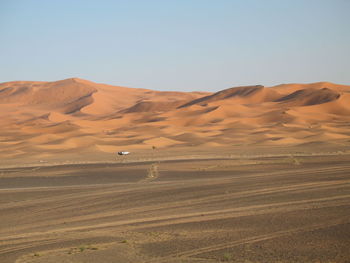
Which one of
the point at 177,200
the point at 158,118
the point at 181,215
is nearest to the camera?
the point at 181,215

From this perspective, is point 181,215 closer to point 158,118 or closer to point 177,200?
point 177,200

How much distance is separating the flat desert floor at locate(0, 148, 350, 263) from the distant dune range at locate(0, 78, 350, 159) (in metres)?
21.8

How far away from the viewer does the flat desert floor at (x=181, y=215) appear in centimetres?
1162

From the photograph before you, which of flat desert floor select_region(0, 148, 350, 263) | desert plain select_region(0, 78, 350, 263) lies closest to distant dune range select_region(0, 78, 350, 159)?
desert plain select_region(0, 78, 350, 263)

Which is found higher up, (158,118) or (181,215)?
(158,118)

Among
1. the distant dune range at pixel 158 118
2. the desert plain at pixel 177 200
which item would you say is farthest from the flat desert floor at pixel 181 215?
the distant dune range at pixel 158 118

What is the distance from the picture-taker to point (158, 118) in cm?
8638

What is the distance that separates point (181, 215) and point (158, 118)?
7081cm

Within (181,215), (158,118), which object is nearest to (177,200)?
(181,215)

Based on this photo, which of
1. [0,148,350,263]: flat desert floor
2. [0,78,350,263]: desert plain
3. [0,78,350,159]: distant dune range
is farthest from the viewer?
[0,78,350,159]: distant dune range

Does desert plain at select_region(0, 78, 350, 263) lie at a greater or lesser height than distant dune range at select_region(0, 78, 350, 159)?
lesser

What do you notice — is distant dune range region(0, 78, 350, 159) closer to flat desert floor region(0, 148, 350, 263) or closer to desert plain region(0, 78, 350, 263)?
desert plain region(0, 78, 350, 263)

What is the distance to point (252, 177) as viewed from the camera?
24172 mm

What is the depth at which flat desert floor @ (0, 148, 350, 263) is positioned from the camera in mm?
11617
